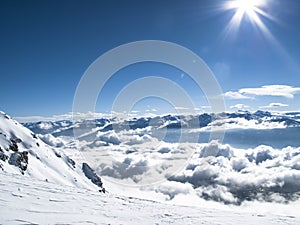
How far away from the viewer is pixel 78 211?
11125 millimetres

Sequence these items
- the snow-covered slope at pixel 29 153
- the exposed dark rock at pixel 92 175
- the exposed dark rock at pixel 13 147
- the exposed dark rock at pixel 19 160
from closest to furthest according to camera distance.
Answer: the exposed dark rock at pixel 19 160 < the snow-covered slope at pixel 29 153 < the exposed dark rock at pixel 13 147 < the exposed dark rock at pixel 92 175

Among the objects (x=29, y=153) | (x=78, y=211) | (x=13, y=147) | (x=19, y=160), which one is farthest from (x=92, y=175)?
(x=78, y=211)

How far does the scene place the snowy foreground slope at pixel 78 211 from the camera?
9.71 m

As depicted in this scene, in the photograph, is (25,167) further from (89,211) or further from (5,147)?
(89,211)

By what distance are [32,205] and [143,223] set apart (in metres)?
→ 4.74

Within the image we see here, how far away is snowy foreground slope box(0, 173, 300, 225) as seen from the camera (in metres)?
9.71

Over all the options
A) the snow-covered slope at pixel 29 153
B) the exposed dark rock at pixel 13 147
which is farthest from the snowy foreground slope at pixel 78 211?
the exposed dark rock at pixel 13 147

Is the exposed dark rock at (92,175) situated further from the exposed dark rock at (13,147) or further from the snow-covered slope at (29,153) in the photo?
the exposed dark rock at (13,147)

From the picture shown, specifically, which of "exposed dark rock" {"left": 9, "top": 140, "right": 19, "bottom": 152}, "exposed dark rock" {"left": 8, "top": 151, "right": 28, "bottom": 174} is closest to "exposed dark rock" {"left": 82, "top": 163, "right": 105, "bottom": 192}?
"exposed dark rock" {"left": 9, "top": 140, "right": 19, "bottom": 152}

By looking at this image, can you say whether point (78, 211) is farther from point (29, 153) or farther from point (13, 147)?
point (29, 153)

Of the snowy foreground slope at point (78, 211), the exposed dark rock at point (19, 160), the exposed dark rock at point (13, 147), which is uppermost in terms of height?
the exposed dark rock at point (13, 147)

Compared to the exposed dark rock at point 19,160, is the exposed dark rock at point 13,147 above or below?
above

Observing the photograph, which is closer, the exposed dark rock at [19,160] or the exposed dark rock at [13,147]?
the exposed dark rock at [19,160]

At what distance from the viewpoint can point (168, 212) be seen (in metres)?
13.3
